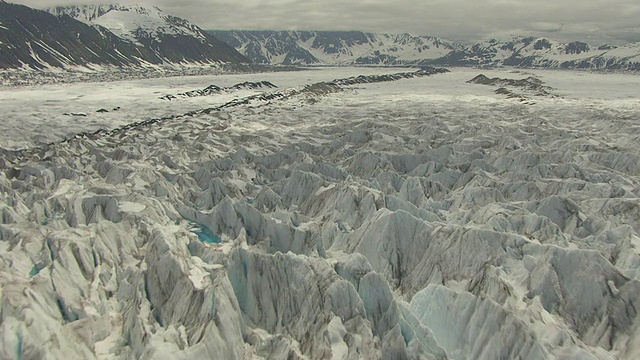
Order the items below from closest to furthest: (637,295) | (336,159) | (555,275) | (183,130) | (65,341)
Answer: (65,341)
(637,295)
(555,275)
(336,159)
(183,130)

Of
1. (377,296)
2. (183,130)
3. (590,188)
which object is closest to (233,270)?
(377,296)

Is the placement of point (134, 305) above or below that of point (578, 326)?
above

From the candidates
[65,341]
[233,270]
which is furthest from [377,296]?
[65,341]

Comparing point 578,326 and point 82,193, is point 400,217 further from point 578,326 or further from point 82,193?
point 82,193

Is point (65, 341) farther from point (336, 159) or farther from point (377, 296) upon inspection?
point (336, 159)

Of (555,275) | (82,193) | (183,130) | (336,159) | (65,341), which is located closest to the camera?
(65,341)

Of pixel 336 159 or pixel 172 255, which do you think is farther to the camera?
pixel 336 159
